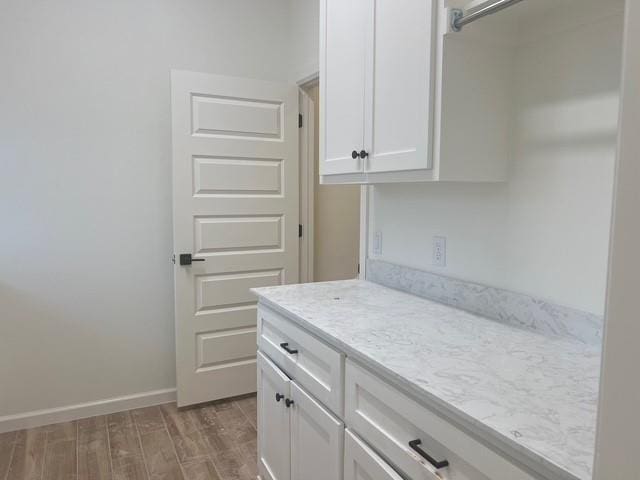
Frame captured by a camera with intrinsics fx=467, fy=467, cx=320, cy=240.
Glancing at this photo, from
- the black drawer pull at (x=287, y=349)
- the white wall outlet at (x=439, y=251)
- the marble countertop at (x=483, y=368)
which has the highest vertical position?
the white wall outlet at (x=439, y=251)

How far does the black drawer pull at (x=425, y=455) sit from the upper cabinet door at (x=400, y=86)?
0.82 m

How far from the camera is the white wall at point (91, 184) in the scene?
256 cm

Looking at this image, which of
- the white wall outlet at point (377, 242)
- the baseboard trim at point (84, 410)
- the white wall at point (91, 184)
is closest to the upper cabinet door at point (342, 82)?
the white wall outlet at point (377, 242)

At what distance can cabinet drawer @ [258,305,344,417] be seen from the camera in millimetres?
1380

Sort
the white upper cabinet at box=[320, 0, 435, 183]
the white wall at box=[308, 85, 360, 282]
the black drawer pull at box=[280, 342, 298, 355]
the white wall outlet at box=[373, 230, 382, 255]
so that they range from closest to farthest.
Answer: the white upper cabinet at box=[320, 0, 435, 183]
the black drawer pull at box=[280, 342, 298, 355]
the white wall outlet at box=[373, 230, 382, 255]
the white wall at box=[308, 85, 360, 282]

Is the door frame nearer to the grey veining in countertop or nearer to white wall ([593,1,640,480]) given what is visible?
the grey veining in countertop

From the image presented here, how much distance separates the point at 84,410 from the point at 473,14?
9.47ft

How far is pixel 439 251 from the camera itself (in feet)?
6.04

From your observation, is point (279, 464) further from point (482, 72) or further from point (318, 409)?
point (482, 72)

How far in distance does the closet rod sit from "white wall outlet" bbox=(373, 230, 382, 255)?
102 cm

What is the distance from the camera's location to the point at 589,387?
1019 mm

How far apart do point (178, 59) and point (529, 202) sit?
2309mm

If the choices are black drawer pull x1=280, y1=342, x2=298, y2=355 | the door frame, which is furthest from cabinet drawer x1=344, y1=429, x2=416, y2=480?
the door frame

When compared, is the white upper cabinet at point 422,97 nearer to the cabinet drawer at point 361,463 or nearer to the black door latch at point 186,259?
the cabinet drawer at point 361,463
